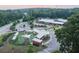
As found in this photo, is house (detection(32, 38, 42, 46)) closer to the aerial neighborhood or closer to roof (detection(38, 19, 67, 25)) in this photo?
the aerial neighborhood

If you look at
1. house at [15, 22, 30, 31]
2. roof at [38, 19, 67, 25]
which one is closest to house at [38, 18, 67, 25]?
roof at [38, 19, 67, 25]

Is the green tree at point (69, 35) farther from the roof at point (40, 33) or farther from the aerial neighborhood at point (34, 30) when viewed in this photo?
the roof at point (40, 33)

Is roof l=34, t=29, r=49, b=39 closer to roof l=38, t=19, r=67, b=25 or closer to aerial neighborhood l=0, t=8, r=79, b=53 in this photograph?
aerial neighborhood l=0, t=8, r=79, b=53

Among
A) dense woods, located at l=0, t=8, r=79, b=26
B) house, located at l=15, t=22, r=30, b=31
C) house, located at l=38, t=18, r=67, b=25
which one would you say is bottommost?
house, located at l=15, t=22, r=30, b=31

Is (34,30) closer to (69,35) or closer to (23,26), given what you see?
(23,26)

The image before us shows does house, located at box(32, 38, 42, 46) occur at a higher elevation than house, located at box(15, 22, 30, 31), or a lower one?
lower

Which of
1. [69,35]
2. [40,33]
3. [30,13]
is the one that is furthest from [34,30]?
[69,35]
